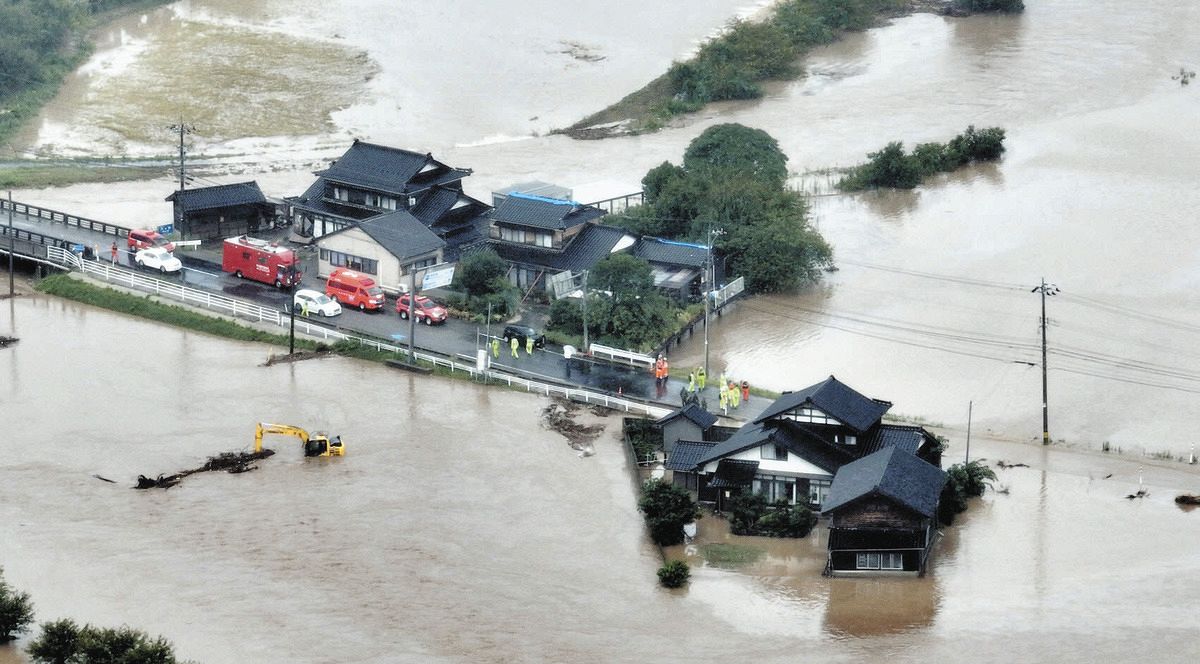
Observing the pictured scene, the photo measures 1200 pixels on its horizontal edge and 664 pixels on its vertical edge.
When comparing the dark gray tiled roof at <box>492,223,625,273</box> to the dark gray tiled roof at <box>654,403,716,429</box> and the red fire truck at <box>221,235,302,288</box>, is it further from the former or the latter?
the dark gray tiled roof at <box>654,403,716,429</box>

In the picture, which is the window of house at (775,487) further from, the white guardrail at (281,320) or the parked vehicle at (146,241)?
the parked vehicle at (146,241)

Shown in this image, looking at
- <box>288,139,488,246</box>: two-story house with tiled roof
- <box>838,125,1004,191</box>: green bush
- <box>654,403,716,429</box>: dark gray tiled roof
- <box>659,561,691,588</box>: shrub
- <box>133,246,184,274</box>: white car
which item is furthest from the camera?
<box>838,125,1004,191</box>: green bush

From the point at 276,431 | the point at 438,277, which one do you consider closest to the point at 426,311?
the point at 438,277

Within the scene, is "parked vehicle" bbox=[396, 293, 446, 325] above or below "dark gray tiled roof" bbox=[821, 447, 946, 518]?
above

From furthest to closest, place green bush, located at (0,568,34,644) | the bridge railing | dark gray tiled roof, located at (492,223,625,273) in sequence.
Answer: the bridge railing
dark gray tiled roof, located at (492,223,625,273)
green bush, located at (0,568,34,644)

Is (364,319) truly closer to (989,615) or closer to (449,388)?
(449,388)

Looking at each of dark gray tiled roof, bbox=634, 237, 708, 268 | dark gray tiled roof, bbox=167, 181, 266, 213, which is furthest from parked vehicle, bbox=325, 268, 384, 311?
dark gray tiled roof, bbox=634, 237, 708, 268

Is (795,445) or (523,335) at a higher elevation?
(523,335)

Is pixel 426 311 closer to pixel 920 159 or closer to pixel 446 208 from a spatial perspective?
pixel 446 208

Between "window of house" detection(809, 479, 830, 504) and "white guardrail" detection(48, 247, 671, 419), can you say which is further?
"white guardrail" detection(48, 247, 671, 419)
